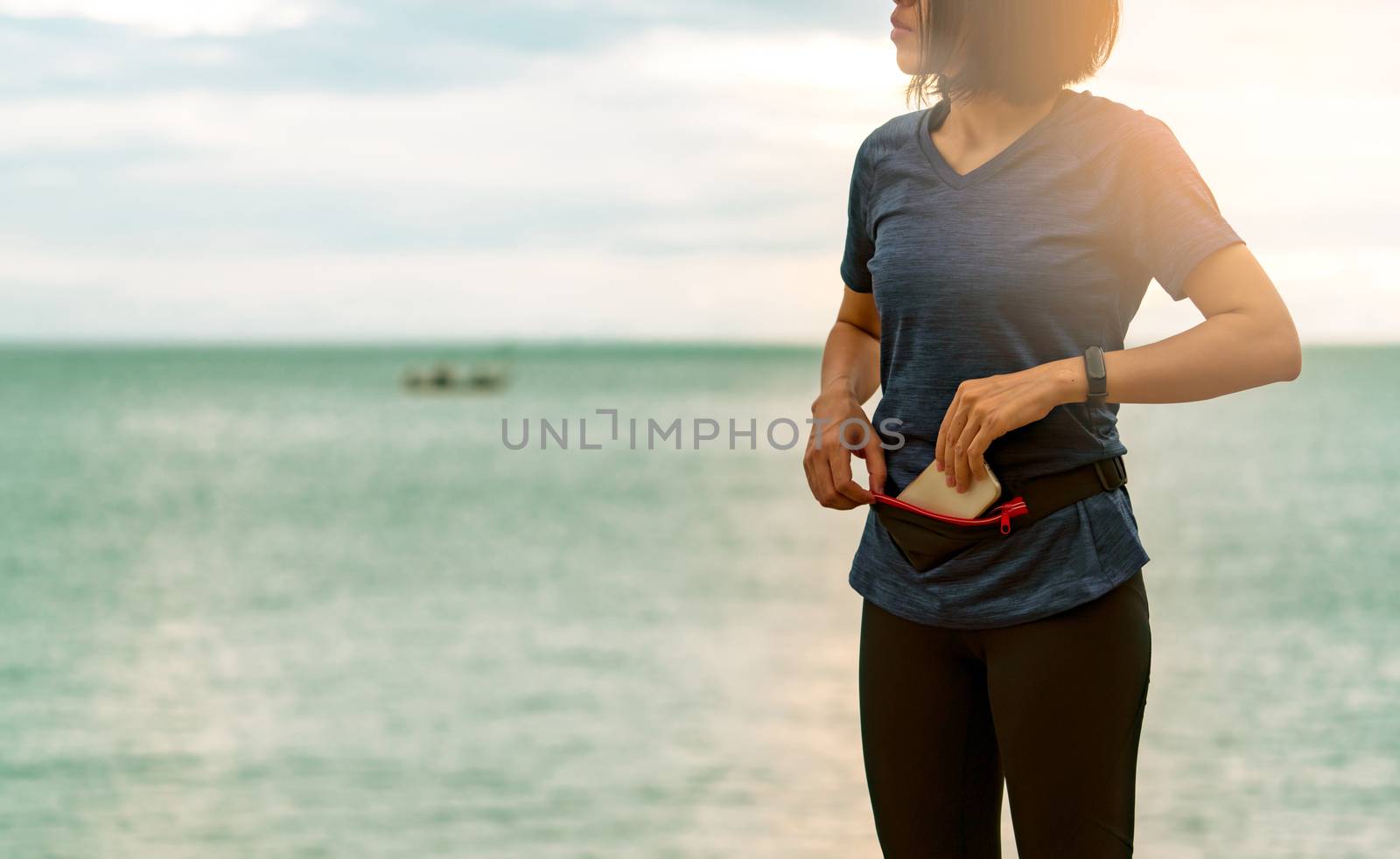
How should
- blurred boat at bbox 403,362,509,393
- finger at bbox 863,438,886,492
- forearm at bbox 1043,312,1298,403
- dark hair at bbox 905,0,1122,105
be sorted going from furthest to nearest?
1. blurred boat at bbox 403,362,509,393
2. finger at bbox 863,438,886,492
3. dark hair at bbox 905,0,1122,105
4. forearm at bbox 1043,312,1298,403

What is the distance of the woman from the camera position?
1223mm

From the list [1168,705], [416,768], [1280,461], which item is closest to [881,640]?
[416,768]

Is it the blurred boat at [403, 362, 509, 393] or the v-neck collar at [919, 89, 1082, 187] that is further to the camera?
the blurred boat at [403, 362, 509, 393]

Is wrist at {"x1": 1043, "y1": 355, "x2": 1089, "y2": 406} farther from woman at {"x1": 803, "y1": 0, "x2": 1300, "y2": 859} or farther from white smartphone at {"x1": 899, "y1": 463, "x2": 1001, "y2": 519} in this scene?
white smartphone at {"x1": 899, "y1": 463, "x2": 1001, "y2": 519}

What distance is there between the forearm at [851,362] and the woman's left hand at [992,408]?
0.89 ft

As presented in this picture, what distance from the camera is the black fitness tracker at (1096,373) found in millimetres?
1216

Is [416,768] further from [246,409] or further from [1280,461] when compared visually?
[246,409]

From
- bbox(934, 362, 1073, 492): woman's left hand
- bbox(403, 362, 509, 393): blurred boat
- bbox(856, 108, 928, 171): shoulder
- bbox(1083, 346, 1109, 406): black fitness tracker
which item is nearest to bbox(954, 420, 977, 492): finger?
bbox(934, 362, 1073, 492): woman's left hand

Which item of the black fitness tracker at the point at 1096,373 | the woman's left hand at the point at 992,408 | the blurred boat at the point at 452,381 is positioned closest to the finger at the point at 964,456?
the woman's left hand at the point at 992,408

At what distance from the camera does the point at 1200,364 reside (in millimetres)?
1191

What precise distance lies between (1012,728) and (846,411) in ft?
1.31

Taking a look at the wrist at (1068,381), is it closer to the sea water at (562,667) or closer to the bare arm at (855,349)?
the bare arm at (855,349)

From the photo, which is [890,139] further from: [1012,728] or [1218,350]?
[1012,728]

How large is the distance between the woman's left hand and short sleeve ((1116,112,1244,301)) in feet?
0.48
